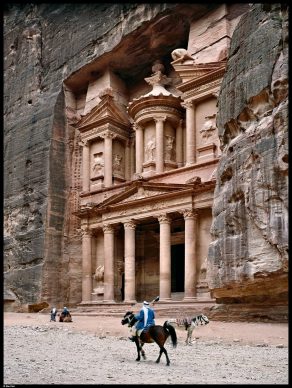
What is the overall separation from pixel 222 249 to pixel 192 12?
1886 cm

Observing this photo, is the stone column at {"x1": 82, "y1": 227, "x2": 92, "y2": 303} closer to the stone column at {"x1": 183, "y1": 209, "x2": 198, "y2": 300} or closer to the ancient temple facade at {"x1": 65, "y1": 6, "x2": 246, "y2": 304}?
the ancient temple facade at {"x1": 65, "y1": 6, "x2": 246, "y2": 304}

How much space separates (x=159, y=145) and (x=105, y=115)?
4844mm

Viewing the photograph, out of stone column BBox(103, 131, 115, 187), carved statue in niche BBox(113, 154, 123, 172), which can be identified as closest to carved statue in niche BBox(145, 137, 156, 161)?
stone column BBox(103, 131, 115, 187)

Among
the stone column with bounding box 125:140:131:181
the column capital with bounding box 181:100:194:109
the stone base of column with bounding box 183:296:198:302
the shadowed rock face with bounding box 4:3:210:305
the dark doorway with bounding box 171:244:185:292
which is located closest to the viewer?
the stone base of column with bounding box 183:296:198:302

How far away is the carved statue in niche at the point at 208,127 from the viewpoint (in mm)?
28516

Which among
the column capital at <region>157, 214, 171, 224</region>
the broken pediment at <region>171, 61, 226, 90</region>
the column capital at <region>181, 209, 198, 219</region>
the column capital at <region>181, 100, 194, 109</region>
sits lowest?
the column capital at <region>157, 214, 171, 224</region>

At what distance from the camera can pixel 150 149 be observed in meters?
31.7

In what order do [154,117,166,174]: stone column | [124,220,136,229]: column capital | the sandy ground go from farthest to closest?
[154,117,166,174]: stone column < [124,220,136,229]: column capital < the sandy ground

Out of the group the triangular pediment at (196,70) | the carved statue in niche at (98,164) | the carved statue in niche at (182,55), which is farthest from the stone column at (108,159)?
the carved statue in niche at (182,55)

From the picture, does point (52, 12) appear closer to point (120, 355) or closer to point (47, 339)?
point (47, 339)

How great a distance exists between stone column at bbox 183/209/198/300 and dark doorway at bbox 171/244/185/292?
14.9 ft

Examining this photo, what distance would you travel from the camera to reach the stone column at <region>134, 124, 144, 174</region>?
31.7 meters

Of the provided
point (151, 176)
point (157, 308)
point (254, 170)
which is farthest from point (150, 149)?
point (254, 170)

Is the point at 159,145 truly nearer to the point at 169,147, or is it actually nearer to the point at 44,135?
the point at 169,147
